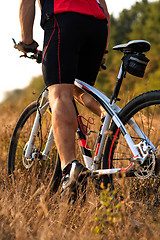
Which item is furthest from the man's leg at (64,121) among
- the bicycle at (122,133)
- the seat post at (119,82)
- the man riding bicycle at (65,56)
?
the seat post at (119,82)

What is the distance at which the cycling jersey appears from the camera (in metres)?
2.31

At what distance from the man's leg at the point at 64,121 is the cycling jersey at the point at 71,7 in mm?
517

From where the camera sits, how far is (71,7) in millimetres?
2309

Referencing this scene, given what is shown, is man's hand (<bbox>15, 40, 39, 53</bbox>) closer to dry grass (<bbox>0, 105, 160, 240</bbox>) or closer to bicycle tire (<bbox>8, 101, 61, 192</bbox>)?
bicycle tire (<bbox>8, 101, 61, 192</bbox>)

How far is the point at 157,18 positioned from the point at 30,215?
30.6 meters

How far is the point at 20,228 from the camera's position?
1806 millimetres

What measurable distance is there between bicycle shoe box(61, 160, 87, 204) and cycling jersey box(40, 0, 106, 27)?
3.42ft

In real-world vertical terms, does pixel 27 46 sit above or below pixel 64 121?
above

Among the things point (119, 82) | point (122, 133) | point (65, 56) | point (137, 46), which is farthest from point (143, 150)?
point (65, 56)

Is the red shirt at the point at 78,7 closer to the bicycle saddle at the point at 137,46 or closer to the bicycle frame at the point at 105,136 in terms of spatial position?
the bicycle saddle at the point at 137,46

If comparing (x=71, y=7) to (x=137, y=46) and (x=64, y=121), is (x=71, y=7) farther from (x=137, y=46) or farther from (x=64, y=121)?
(x=64, y=121)

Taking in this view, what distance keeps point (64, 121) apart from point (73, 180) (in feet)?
1.33

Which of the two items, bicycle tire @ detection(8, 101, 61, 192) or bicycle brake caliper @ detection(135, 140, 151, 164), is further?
bicycle tire @ detection(8, 101, 61, 192)

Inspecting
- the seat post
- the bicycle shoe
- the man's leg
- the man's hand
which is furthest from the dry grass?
the man's hand
